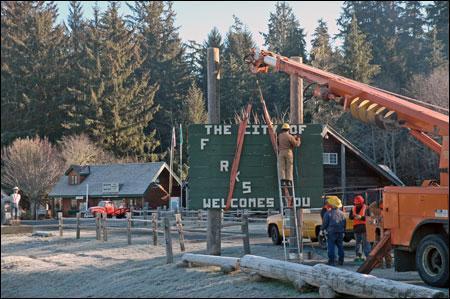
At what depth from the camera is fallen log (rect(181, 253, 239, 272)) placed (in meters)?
14.4

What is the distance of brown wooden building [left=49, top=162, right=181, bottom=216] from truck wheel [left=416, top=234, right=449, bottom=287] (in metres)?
50.1

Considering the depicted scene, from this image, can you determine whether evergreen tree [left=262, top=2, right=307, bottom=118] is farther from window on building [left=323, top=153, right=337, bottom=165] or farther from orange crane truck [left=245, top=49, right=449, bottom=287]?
orange crane truck [left=245, top=49, right=449, bottom=287]

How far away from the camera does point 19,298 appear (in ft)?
38.6

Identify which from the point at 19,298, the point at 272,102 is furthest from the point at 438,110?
the point at 272,102

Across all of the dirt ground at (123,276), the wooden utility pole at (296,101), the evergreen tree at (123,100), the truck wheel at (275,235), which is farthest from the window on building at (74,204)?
the wooden utility pole at (296,101)

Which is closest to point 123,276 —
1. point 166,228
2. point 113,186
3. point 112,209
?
point 166,228

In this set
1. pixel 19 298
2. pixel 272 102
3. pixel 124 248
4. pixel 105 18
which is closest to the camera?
pixel 19 298

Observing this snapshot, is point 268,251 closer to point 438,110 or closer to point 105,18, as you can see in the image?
point 438,110

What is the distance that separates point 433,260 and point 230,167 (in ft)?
17.5

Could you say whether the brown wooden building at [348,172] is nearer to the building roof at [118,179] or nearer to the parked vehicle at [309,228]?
the building roof at [118,179]

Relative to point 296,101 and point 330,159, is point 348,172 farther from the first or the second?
point 296,101

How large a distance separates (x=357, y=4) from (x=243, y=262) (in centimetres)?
912

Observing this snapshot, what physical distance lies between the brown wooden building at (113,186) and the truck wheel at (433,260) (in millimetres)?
50144

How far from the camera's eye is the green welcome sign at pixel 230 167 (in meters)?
16.8
